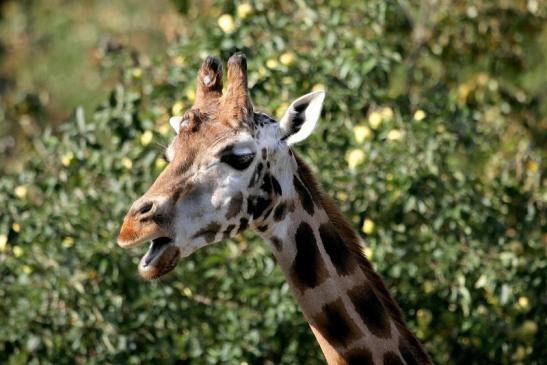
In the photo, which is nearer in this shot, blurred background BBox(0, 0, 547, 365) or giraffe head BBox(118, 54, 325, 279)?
giraffe head BBox(118, 54, 325, 279)

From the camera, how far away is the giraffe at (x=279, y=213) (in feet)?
14.0

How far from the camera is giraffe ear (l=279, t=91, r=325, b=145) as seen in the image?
4.48 meters

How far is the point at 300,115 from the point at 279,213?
37 cm

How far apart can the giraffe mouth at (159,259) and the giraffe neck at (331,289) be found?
1.48ft

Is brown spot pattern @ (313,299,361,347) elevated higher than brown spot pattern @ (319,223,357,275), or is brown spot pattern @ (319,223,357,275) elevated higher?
brown spot pattern @ (319,223,357,275)

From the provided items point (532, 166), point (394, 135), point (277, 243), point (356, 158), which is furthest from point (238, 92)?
point (532, 166)

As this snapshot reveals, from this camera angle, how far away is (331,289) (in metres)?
4.45

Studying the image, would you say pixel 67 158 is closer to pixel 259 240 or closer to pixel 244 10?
pixel 259 240

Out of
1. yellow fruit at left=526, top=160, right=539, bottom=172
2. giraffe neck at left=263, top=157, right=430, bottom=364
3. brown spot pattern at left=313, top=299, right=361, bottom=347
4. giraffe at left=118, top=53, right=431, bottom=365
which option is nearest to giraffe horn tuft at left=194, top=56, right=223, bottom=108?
giraffe at left=118, top=53, right=431, bottom=365

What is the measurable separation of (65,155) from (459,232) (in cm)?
211

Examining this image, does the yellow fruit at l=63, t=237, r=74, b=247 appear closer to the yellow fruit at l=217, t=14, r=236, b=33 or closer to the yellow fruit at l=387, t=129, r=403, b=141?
the yellow fruit at l=217, t=14, r=236, b=33

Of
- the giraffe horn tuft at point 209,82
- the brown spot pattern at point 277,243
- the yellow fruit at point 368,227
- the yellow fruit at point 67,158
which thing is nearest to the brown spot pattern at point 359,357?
the brown spot pattern at point 277,243

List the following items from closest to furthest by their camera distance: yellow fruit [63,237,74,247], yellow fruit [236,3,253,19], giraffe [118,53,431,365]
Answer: giraffe [118,53,431,365]
yellow fruit [63,237,74,247]
yellow fruit [236,3,253,19]

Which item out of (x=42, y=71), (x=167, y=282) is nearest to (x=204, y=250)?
(x=167, y=282)
